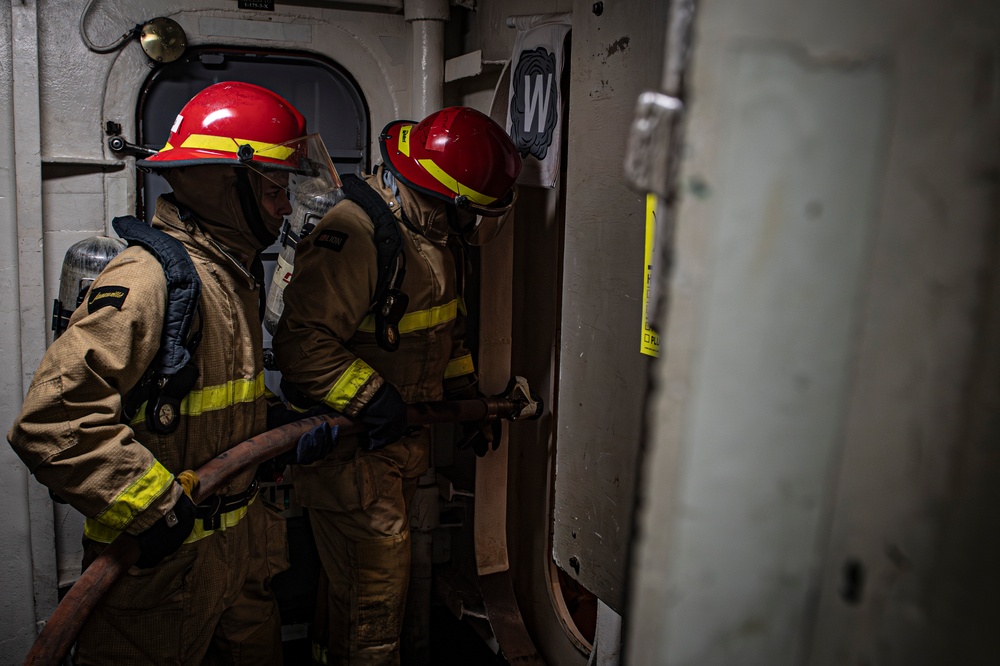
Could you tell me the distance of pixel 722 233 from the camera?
0.39 meters

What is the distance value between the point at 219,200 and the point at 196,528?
3.18ft

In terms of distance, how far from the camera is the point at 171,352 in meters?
1.88

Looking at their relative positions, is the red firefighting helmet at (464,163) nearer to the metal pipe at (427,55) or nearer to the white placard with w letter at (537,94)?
the white placard with w letter at (537,94)

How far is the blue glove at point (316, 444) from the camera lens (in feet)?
7.65

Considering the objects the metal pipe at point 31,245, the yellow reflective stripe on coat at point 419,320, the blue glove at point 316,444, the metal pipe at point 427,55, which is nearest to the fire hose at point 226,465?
the blue glove at point 316,444

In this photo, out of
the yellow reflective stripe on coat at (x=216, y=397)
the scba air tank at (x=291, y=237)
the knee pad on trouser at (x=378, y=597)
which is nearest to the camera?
the yellow reflective stripe on coat at (x=216, y=397)

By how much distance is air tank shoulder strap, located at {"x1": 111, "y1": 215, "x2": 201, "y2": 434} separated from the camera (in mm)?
1879

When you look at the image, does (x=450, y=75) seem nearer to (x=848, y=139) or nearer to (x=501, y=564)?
(x=501, y=564)

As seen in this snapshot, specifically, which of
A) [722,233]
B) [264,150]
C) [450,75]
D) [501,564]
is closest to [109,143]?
[264,150]

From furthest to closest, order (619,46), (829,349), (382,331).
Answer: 1. (382,331)
2. (619,46)
3. (829,349)

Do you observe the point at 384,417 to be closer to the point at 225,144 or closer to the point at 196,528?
the point at 196,528

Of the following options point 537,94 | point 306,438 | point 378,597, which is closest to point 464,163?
point 537,94

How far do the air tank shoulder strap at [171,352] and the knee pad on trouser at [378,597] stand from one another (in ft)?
3.53

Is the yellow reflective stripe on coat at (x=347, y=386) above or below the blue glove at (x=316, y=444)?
above
